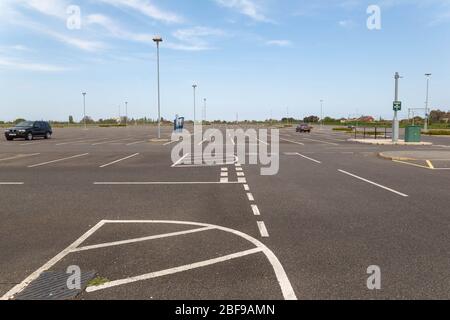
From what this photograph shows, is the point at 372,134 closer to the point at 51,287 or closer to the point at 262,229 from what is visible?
the point at 262,229

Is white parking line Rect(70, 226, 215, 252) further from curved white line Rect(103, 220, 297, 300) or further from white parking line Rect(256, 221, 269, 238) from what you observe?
white parking line Rect(256, 221, 269, 238)

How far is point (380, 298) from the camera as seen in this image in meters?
3.50

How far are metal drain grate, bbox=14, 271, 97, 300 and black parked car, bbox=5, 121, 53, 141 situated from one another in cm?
3007

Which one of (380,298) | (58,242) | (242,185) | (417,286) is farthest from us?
(242,185)

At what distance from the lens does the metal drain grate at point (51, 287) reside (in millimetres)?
3535

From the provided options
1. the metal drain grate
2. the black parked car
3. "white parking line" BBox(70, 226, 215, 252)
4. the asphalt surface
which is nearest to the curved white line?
the asphalt surface

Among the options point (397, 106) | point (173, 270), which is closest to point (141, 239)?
point (173, 270)

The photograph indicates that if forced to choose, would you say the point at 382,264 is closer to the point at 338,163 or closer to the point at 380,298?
the point at 380,298

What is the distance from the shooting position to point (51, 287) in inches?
147

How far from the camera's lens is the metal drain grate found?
3.54 metres

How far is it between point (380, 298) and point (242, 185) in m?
6.38

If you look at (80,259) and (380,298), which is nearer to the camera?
(380,298)

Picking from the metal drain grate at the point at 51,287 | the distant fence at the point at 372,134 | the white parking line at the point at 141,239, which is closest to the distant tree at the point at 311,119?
the distant fence at the point at 372,134

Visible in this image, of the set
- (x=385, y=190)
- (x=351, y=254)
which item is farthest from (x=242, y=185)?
(x=351, y=254)
